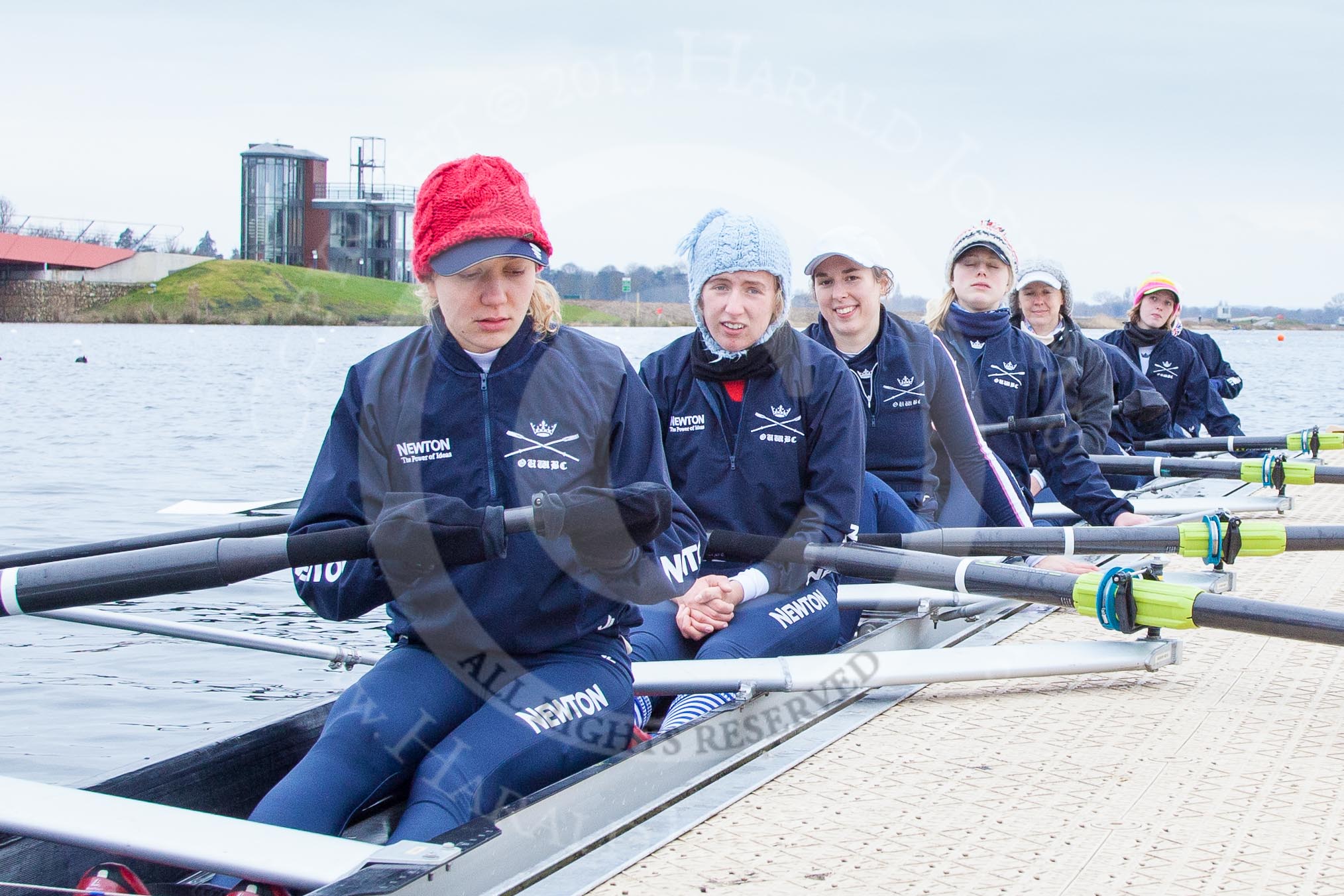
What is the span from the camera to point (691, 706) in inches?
137

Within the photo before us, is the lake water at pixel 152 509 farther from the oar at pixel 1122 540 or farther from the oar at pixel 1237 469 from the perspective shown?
the oar at pixel 1237 469

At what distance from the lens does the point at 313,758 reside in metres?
2.62

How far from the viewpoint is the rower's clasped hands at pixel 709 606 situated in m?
3.89

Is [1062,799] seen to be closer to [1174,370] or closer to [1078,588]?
[1078,588]

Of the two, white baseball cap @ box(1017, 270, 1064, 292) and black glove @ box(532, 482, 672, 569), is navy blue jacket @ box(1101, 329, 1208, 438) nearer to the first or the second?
white baseball cap @ box(1017, 270, 1064, 292)

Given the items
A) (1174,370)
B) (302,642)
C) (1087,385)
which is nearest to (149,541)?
(302,642)

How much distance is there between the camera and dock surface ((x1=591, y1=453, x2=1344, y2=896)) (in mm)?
2541

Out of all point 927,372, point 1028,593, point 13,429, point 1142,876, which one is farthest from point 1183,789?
point 13,429

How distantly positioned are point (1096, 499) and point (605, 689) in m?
3.64

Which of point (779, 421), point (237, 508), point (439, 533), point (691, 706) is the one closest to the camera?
point (439, 533)

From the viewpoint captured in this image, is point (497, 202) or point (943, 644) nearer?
point (497, 202)

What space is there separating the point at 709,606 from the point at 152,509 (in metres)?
10.2

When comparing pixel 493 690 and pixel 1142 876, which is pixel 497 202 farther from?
pixel 1142 876

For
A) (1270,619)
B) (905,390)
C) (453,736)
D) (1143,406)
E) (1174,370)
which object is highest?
(1174,370)
